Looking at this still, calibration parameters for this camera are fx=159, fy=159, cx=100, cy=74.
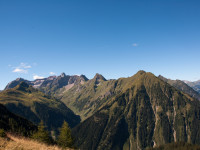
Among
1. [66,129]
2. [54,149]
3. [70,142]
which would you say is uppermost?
[54,149]

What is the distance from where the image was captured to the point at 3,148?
464 inches

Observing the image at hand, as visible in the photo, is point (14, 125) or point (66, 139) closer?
point (66, 139)

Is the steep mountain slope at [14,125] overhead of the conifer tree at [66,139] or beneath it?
beneath

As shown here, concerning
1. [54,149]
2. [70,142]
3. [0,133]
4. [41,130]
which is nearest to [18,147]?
[54,149]

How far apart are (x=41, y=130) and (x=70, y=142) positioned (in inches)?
629

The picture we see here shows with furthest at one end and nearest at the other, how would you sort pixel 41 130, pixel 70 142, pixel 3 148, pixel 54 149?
pixel 41 130
pixel 70 142
pixel 54 149
pixel 3 148

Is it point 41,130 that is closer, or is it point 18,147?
point 18,147

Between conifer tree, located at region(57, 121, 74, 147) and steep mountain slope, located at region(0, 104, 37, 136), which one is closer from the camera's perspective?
conifer tree, located at region(57, 121, 74, 147)

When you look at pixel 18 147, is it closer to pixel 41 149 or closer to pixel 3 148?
pixel 3 148

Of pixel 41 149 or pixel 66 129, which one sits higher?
pixel 41 149

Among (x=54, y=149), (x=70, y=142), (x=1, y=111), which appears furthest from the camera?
(x=1, y=111)

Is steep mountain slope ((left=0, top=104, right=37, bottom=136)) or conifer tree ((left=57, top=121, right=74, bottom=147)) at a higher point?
conifer tree ((left=57, top=121, right=74, bottom=147))

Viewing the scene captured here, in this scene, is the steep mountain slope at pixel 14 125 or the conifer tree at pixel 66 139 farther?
the steep mountain slope at pixel 14 125

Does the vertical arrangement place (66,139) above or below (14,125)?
above
